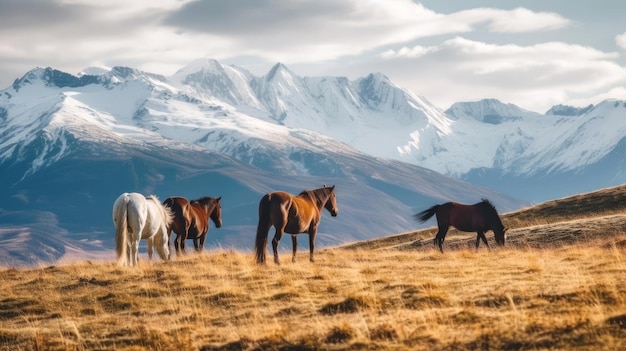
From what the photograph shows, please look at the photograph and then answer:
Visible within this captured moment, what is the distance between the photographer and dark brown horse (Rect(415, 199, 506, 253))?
39000 millimetres

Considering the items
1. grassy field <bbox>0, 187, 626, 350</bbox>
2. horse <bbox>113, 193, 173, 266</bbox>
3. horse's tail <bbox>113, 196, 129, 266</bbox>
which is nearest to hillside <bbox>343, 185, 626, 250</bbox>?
grassy field <bbox>0, 187, 626, 350</bbox>

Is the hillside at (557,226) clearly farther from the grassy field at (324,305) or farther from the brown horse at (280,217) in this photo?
the brown horse at (280,217)

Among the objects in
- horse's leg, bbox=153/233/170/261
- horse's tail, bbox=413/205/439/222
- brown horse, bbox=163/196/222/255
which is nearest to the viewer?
horse's leg, bbox=153/233/170/261

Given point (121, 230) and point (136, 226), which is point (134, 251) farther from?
point (121, 230)

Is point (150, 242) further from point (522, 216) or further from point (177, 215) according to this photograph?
point (522, 216)

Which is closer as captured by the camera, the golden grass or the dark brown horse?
the golden grass

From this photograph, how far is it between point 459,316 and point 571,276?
568cm

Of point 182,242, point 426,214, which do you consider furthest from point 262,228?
point 426,214

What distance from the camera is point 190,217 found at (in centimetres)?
3444

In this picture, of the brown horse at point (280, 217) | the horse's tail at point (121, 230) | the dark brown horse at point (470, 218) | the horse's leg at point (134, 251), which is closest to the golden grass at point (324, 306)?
the horse's tail at point (121, 230)

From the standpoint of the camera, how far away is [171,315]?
19.1 meters

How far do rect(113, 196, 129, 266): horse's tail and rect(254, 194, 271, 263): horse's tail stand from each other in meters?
4.63

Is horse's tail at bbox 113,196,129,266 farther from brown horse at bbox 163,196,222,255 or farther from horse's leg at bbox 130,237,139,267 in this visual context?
brown horse at bbox 163,196,222,255

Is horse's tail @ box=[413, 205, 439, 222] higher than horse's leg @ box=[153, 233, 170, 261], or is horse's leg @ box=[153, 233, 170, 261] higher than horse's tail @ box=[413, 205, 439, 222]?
horse's tail @ box=[413, 205, 439, 222]
